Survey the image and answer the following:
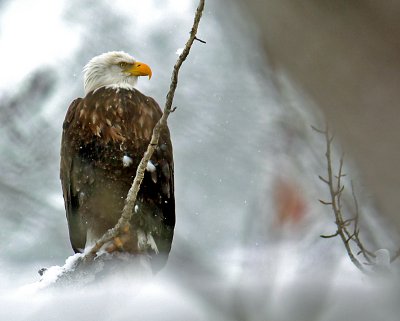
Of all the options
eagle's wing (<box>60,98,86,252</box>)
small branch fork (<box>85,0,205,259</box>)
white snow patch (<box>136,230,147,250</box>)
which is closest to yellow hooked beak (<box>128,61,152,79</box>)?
eagle's wing (<box>60,98,86,252</box>)

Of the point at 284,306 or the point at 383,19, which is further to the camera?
the point at 284,306

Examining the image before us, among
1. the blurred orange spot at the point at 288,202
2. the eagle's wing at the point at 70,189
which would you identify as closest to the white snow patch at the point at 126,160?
the eagle's wing at the point at 70,189

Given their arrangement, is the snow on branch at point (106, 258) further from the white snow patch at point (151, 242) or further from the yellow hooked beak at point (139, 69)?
the yellow hooked beak at point (139, 69)

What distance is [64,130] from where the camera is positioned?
3484mm

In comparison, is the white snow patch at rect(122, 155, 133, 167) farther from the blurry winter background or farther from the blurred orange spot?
the blurred orange spot

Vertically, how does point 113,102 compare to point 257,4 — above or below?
above

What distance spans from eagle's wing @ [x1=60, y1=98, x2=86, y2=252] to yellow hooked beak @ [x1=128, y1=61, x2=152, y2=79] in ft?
1.17

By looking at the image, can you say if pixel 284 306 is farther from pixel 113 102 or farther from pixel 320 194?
pixel 113 102

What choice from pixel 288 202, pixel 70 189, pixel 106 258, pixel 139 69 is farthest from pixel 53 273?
pixel 288 202

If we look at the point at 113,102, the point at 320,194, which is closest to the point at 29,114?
the point at 320,194

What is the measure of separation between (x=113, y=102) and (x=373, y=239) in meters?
2.63

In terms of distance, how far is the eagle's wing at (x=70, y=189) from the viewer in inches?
137

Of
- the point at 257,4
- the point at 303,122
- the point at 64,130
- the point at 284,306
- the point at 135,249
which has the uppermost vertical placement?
the point at 64,130

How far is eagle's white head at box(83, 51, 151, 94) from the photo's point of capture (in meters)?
3.72
